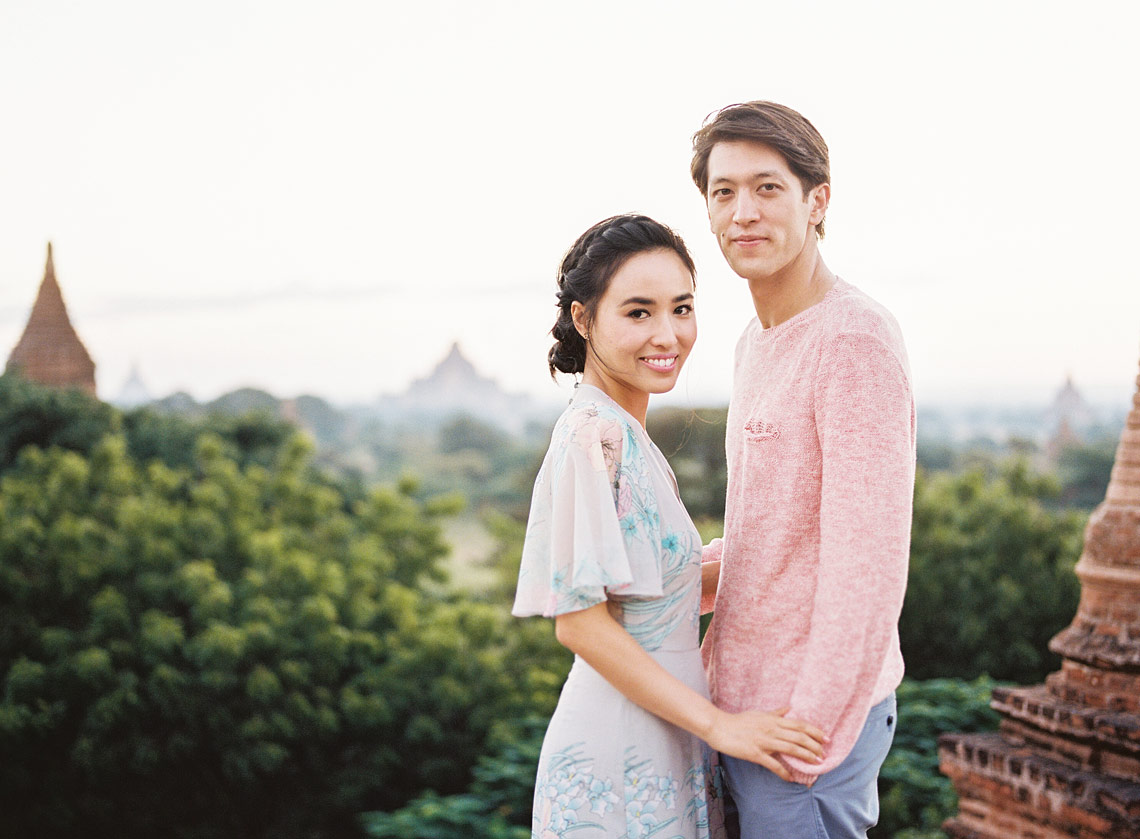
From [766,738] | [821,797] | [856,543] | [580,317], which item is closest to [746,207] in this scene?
[580,317]

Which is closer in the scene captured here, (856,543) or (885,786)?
(856,543)

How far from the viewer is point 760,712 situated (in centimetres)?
184

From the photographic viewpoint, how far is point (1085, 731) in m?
3.33

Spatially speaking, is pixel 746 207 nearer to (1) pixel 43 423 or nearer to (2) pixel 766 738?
(2) pixel 766 738

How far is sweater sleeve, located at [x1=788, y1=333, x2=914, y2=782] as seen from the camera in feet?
5.72

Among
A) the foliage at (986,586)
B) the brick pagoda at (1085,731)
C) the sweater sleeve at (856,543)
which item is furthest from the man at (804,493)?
the foliage at (986,586)

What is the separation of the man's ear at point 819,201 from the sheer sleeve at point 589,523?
57 cm

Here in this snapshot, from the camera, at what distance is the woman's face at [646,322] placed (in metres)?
1.96

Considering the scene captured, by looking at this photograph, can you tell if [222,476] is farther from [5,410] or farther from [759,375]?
[759,375]

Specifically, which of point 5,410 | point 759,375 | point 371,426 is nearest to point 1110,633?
point 759,375

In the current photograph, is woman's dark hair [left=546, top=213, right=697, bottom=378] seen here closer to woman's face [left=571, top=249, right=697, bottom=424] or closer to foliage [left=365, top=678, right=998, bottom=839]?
woman's face [left=571, top=249, right=697, bottom=424]

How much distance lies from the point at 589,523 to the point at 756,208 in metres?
0.67

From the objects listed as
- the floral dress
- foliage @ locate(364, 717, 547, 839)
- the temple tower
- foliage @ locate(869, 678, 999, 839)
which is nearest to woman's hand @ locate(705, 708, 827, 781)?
the floral dress

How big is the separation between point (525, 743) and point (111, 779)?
2.22 metres
